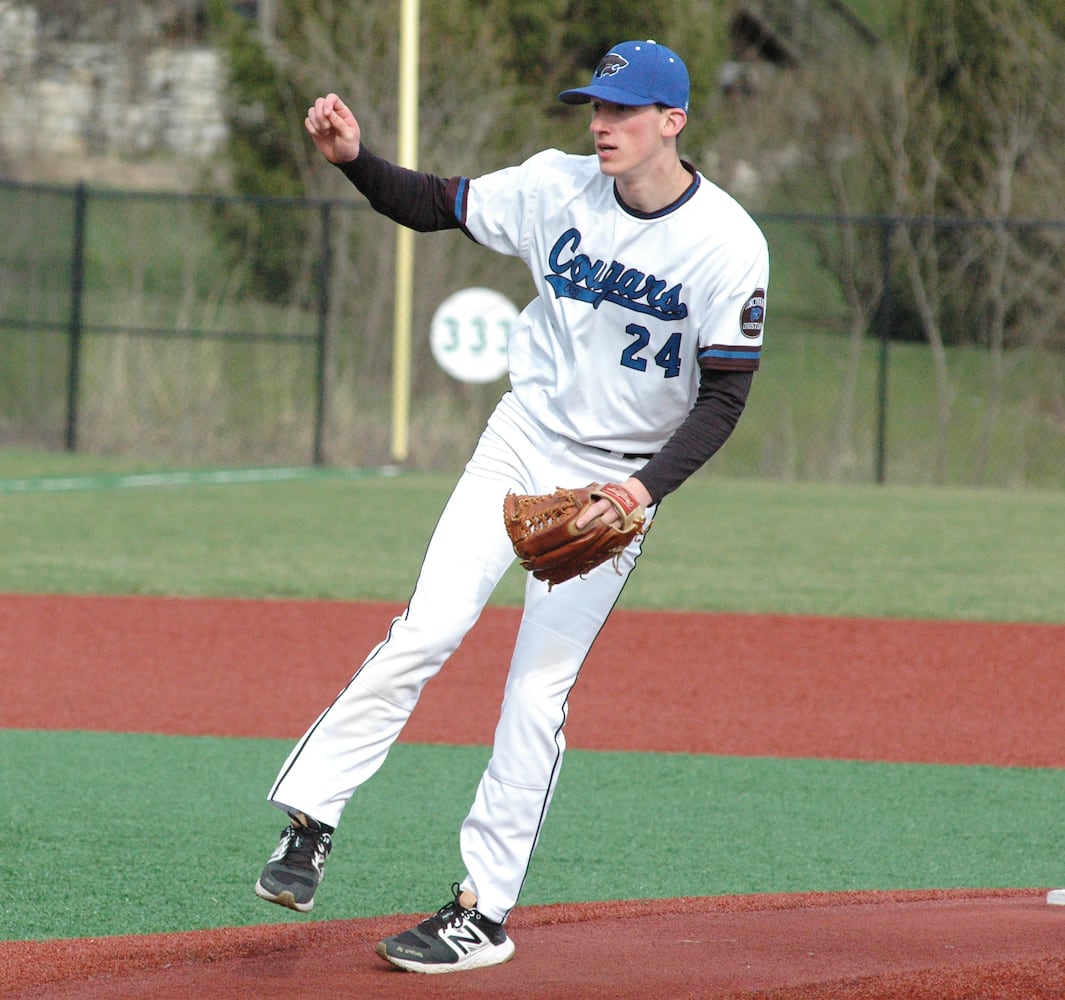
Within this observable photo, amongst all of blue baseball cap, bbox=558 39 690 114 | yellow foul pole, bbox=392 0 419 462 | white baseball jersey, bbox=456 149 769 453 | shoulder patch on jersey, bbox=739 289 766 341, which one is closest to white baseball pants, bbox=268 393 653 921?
white baseball jersey, bbox=456 149 769 453

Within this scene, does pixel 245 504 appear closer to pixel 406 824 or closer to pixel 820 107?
pixel 406 824

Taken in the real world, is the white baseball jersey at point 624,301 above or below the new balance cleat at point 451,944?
above

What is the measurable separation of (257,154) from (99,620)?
18.4m

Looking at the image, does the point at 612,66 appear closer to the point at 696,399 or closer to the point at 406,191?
the point at 406,191

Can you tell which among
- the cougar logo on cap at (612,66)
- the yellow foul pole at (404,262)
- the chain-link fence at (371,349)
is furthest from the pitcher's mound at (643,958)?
the yellow foul pole at (404,262)

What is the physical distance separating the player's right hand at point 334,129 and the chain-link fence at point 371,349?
13.6 meters

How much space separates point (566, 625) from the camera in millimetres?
3711

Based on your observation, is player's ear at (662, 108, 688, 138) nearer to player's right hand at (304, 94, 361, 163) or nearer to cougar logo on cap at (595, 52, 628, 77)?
cougar logo on cap at (595, 52, 628, 77)

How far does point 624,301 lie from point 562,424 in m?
0.31

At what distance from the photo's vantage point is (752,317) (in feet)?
12.0

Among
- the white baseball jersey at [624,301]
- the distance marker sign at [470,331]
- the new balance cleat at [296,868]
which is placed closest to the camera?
the new balance cleat at [296,868]

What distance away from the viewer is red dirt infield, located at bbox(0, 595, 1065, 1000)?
3.39 meters

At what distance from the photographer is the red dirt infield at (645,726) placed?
3.39m

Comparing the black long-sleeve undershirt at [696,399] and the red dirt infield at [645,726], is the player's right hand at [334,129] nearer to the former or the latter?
the black long-sleeve undershirt at [696,399]
